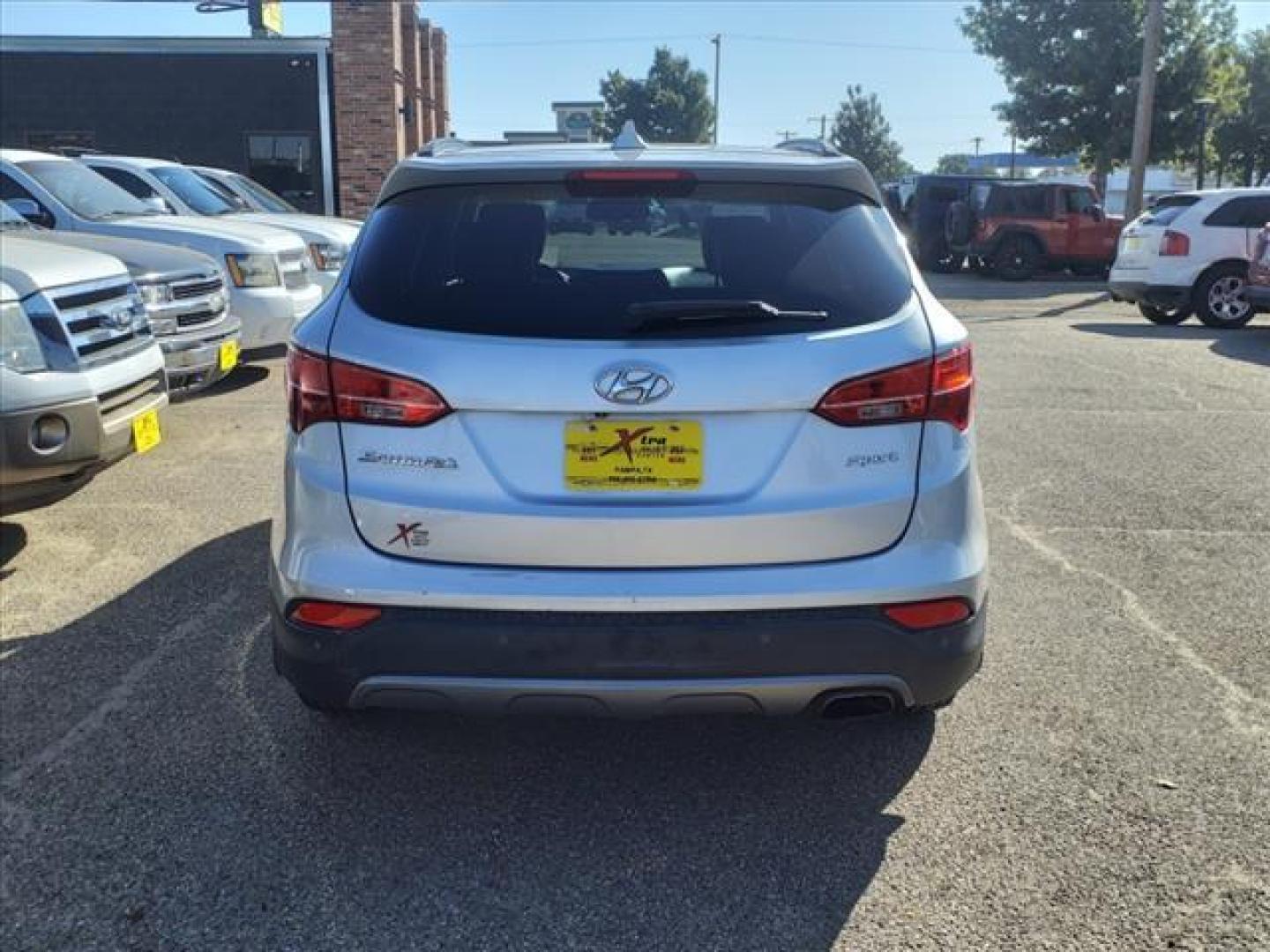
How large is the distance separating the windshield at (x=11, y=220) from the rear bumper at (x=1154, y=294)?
39.4 ft

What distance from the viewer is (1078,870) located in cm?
280

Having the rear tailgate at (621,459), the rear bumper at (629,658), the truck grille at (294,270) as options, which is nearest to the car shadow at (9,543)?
the rear bumper at (629,658)

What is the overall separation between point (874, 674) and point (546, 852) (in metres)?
0.95

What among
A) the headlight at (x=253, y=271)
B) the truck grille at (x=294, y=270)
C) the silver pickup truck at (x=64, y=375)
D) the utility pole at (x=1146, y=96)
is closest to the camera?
the silver pickup truck at (x=64, y=375)

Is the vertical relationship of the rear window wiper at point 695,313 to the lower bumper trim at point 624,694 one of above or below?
above

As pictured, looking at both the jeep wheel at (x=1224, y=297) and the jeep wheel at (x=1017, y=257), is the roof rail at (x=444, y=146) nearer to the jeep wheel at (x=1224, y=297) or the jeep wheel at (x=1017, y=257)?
the jeep wheel at (x=1224, y=297)

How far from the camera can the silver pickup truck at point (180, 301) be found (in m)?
6.98

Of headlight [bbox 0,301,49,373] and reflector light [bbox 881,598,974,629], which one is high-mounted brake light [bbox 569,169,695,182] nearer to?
reflector light [bbox 881,598,974,629]

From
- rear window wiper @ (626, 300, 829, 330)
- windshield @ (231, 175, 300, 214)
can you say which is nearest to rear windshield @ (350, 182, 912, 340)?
rear window wiper @ (626, 300, 829, 330)

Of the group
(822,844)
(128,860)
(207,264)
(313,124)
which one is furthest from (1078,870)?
(313,124)

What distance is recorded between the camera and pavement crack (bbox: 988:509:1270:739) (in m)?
3.59

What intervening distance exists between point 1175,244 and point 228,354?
36.4 ft

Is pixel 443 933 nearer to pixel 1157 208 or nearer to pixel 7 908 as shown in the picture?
pixel 7 908

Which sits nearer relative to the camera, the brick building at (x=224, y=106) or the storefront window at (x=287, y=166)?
the brick building at (x=224, y=106)
